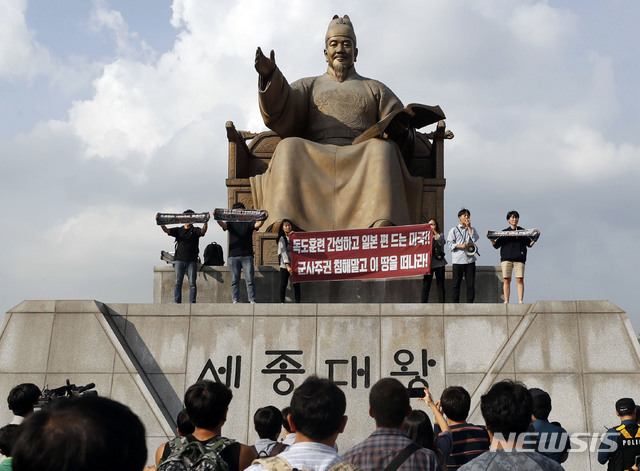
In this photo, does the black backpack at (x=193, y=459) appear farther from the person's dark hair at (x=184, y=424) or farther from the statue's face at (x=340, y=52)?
the statue's face at (x=340, y=52)

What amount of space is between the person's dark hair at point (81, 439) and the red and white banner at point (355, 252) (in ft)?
24.3

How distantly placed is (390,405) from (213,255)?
7.16 m

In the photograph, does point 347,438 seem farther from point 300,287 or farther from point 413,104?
point 413,104

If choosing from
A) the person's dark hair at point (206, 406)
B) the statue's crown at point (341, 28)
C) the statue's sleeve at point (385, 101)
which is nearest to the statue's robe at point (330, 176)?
the statue's sleeve at point (385, 101)

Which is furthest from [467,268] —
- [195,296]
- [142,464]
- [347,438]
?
[142,464]

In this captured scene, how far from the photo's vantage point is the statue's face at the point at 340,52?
1147 cm

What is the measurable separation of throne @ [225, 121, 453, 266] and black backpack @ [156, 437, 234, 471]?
7.48 m

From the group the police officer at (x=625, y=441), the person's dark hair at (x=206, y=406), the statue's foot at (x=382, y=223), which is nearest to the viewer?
the person's dark hair at (x=206, y=406)

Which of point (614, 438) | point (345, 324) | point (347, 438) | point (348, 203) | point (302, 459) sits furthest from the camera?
point (348, 203)

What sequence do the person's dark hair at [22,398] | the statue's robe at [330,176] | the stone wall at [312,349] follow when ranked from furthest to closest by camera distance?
1. the statue's robe at [330,176]
2. the stone wall at [312,349]
3. the person's dark hair at [22,398]

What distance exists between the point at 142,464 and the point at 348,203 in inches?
337

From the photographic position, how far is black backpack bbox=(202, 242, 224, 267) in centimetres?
962

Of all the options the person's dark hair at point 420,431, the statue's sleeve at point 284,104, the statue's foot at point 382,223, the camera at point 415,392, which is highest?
the statue's sleeve at point 284,104

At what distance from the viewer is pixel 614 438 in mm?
4449
